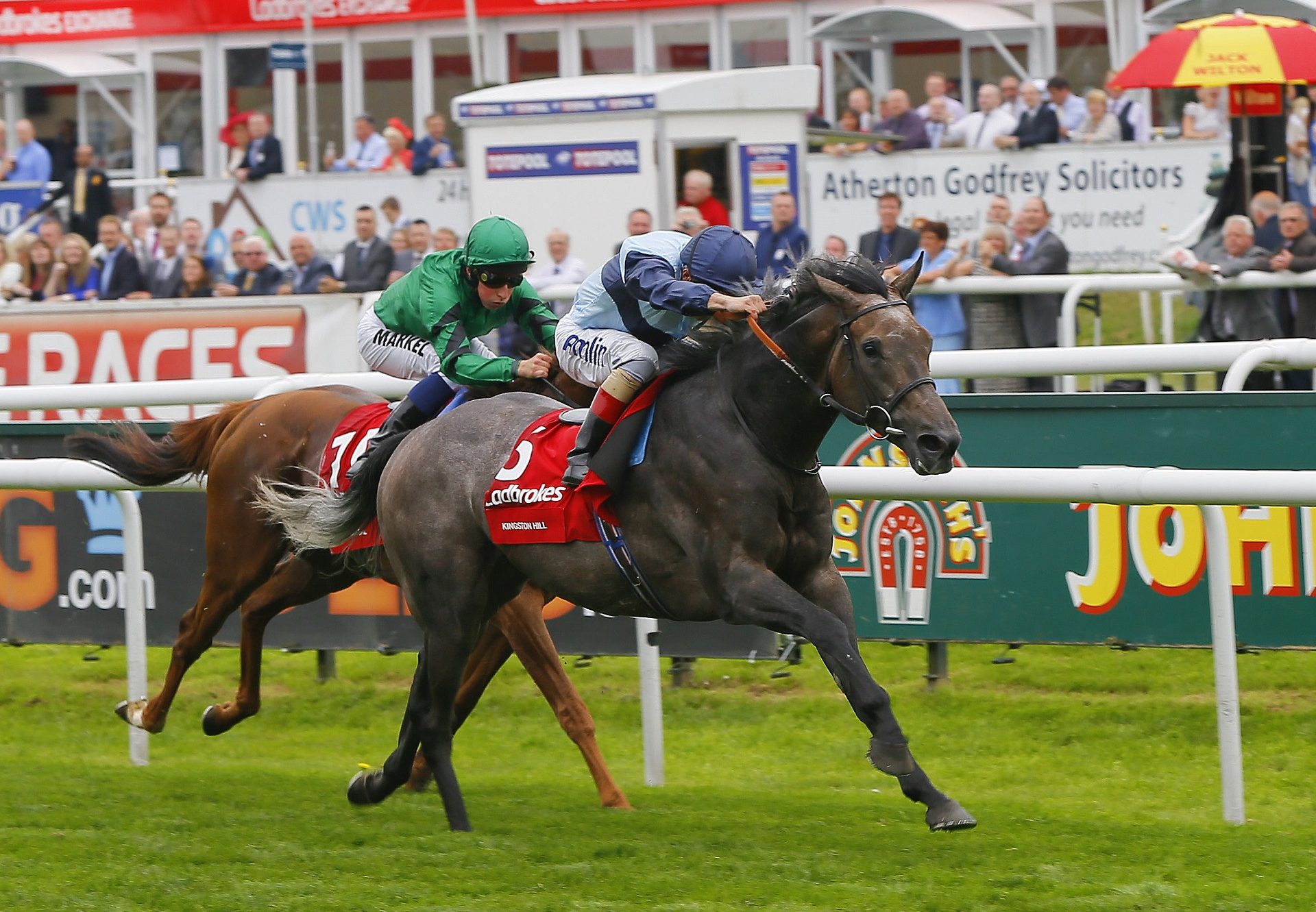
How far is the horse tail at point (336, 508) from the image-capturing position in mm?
5773

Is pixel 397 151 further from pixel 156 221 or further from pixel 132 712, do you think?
pixel 132 712

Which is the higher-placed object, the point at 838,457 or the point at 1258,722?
the point at 838,457

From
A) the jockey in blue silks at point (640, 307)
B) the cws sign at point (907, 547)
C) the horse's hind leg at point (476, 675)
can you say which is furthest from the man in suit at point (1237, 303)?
the jockey in blue silks at point (640, 307)

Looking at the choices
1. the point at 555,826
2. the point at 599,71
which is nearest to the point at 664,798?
the point at 555,826

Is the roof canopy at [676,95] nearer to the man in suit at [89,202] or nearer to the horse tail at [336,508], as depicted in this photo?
Answer: the man in suit at [89,202]

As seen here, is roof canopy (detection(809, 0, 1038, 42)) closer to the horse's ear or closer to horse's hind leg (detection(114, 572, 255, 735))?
horse's hind leg (detection(114, 572, 255, 735))

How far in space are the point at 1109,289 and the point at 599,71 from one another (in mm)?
10713

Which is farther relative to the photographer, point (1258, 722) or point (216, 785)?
point (1258, 722)

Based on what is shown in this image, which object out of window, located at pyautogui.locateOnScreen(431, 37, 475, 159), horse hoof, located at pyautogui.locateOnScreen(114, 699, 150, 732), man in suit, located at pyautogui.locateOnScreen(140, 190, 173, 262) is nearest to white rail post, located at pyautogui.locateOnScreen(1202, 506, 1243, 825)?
horse hoof, located at pyautogui.locateOnScreen(114, 699, 150, 732)

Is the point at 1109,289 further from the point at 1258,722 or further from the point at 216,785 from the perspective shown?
the point at 216,785

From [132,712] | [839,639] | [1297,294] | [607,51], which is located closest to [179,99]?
[607,51]

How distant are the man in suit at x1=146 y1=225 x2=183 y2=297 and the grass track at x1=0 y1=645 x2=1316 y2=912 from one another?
14.4ft

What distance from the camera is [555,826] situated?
532 centimetres

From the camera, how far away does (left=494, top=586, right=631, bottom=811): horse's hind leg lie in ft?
19.6
